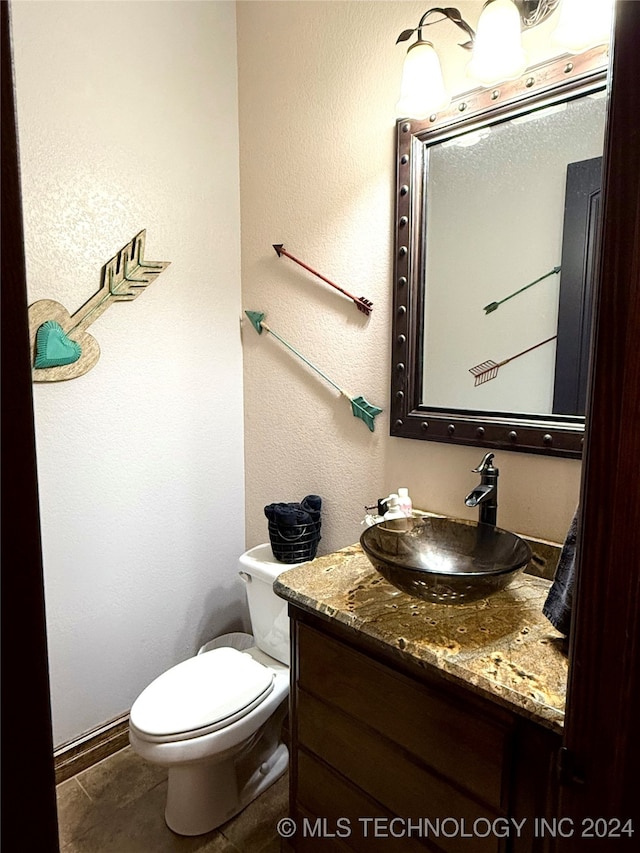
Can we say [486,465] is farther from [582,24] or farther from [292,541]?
[582,24]

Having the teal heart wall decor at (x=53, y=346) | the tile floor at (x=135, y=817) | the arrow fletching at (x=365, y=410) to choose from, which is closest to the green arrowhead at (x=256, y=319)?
the arrow fletching at (x=365, y=410)

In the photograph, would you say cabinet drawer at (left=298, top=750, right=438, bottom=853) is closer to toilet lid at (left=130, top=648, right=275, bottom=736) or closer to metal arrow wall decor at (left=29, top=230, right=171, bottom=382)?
toilet lid at (left=130, top=648, right=275, bottom=736)

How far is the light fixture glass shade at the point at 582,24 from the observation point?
1124mm

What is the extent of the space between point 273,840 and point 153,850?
1.16 feet

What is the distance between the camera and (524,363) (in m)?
1.38

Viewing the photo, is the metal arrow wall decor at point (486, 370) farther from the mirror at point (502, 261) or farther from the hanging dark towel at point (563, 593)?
the hanging dark towel at point (563, 593)

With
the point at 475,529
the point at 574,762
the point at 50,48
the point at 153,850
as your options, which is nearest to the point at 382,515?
the point at 475,529

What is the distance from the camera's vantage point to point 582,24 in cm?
114

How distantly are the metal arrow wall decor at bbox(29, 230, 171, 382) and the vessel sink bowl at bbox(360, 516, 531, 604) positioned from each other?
109 cm

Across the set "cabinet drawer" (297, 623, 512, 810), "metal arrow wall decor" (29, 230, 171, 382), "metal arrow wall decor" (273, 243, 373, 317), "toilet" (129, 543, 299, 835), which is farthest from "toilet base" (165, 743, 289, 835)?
"metal arrow wall decor" (273, 243, 373, 317)

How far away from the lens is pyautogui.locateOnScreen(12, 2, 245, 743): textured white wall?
1615 mm

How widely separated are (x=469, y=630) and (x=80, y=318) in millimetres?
1464

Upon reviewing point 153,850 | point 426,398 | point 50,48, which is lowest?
point 153,850

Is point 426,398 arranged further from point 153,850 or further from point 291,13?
point 153,850
